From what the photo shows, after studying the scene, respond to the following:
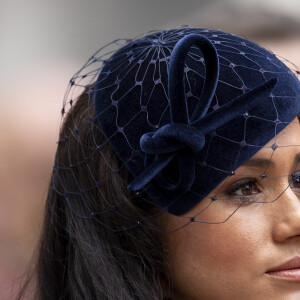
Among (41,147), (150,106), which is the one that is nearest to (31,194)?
Answer: (41,147)

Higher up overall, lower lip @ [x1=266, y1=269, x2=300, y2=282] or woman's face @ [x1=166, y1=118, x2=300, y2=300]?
woman's face @ [x1=166, y1=118, x2=300, y2=300]

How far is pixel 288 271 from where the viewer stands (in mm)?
2084

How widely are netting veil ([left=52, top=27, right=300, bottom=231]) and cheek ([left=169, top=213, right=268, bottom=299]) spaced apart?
0.05 metres

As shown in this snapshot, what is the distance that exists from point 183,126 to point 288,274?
64 centimetres

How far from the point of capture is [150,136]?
197cm

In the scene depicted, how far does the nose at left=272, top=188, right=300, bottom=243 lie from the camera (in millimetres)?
2057

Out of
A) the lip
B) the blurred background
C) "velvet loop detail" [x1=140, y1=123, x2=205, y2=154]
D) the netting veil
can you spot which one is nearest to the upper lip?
the lip

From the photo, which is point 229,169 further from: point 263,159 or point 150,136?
point 150,136

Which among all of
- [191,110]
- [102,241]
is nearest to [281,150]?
[191,110]

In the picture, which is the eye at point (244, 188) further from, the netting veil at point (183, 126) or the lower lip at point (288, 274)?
the lower lip at point (288, 274)

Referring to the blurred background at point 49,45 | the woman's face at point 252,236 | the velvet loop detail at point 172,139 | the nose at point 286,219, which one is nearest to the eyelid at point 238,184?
the woman's face at point 252,236

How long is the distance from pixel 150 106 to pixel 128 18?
4.22 meters

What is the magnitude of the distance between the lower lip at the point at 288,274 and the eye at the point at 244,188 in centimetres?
28

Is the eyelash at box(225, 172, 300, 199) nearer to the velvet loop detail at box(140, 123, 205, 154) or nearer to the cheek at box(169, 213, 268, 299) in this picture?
the cheek at box(169, 213, 268, 299)
